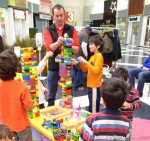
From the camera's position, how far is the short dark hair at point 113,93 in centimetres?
111

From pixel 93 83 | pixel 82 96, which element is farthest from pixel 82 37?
pixel 93 83

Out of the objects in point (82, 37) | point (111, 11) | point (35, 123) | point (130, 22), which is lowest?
point (35, 123)

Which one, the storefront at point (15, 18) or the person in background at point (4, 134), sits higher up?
the storefront at point (15, 18)

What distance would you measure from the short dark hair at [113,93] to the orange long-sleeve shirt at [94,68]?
1.24 metres

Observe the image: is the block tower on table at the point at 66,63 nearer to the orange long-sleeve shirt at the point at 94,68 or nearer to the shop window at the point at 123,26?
the orange long-sleeve shirt at the point at 94,68

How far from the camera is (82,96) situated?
3.80 metres

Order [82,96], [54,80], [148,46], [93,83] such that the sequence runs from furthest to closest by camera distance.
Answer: [148,46], [82,96], [93,83], [54,80]

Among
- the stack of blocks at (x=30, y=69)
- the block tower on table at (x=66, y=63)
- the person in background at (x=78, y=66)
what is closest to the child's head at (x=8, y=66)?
the stack of blocks at (x=30, y=69)

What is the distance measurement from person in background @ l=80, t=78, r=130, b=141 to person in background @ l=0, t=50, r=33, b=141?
658mm

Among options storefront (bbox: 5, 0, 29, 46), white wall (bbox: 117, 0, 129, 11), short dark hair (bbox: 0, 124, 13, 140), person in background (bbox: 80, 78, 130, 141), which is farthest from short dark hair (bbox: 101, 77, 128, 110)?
white wall (bbox: 117, 0, 129, 11)

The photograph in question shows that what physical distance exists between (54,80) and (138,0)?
46.7 ft

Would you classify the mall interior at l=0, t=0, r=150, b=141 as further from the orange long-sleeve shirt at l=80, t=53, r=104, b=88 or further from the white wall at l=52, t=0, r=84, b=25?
the orange long-sleeve shirt at l=80, t=53, r=104, b=88

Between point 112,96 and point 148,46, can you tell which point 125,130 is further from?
point 148,46

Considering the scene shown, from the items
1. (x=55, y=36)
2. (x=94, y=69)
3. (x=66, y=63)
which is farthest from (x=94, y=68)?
(x=55, y=36)
